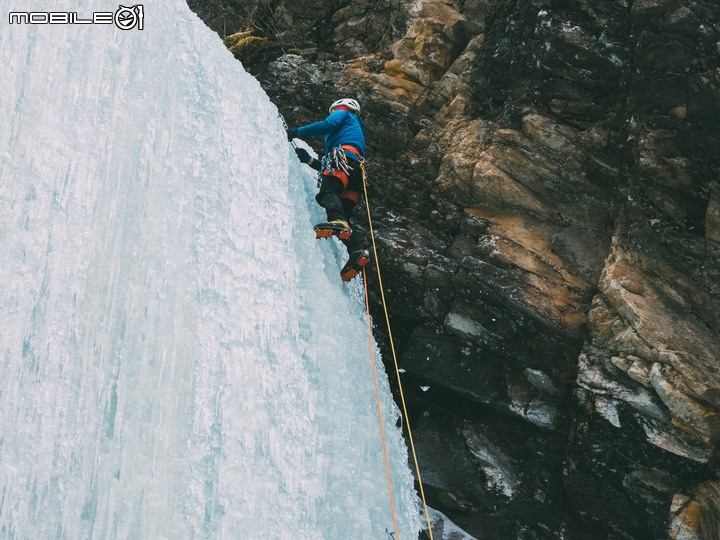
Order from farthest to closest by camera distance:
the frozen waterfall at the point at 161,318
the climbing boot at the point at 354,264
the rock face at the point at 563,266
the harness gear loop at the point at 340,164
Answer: the harness gear loop at the point at 340,164 < the climbing boot at the point at 354,264 < the rock face at the point at 563,266 < the frozen waterfall at the point at 161,318

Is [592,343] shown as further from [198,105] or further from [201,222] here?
[198,105]

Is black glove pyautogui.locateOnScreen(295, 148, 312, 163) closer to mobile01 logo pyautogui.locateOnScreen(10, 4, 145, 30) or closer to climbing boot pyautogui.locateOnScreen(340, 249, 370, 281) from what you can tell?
climbing boot pyautogui.locateOnScreen(340, 249, 370, 281)

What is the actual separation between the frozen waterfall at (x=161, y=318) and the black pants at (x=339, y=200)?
0.25 metres

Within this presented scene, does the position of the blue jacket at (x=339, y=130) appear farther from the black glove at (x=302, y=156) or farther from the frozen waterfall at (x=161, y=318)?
the frozen waterfall at (x=161, y=318)

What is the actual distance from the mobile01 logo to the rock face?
2561 millimetres

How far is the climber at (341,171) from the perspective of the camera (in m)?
5.37

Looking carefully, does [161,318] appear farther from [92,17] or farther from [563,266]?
[563,266]

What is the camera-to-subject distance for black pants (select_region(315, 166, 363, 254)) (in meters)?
5.50

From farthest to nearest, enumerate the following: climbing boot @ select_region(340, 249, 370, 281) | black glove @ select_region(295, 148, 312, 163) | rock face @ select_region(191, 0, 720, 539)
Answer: black glove @ select_region(295, 148, 312, 163) → climbing boot @ select_region(340, 249, 370, 281) → rock face @ select_region(191, 0, 720, 539)

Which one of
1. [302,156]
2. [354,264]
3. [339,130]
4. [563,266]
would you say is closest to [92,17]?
[302,156]

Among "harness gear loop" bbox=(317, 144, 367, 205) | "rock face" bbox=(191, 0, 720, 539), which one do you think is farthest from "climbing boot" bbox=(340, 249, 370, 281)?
"harness gear loop" bbox=(317, 144, 367, 205)

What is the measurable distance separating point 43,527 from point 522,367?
147 inches

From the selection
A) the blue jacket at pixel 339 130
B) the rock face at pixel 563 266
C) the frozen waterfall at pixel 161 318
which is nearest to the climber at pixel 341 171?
the blue jacket at pixel 339 130

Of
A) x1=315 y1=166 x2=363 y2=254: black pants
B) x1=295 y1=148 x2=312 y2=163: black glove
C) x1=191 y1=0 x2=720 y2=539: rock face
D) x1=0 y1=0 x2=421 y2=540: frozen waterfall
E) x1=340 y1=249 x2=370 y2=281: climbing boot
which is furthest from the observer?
x1=295 y1=148 x2=312 y2=163: black glove
